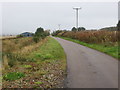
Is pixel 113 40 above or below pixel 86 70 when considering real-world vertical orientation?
above

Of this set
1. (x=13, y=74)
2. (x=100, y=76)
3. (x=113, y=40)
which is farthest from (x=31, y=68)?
(x=113, y=40)

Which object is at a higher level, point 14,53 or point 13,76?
point 14,53

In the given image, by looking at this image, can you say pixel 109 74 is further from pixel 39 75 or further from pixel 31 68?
pixel 31 68

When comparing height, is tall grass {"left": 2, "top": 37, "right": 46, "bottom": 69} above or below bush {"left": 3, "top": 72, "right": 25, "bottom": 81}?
above

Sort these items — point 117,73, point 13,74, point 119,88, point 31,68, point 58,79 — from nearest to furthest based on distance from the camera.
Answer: point 119,88, point 58,79, point 117,73, point 13,74, point 31,68

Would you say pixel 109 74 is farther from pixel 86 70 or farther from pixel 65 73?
pixel 65 73

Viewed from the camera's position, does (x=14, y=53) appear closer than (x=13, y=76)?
No

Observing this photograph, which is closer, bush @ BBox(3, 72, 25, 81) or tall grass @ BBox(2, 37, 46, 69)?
bush @ BBox(3, 72, 25, 81)

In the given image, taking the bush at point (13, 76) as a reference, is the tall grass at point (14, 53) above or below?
above

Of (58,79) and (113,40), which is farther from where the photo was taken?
(113,40)

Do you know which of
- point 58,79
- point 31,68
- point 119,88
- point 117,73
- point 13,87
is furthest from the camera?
point 31,68

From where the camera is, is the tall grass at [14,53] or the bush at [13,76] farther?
the tall grass at [14,53]

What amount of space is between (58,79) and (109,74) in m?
2.21

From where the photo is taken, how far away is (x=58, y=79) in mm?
6000
